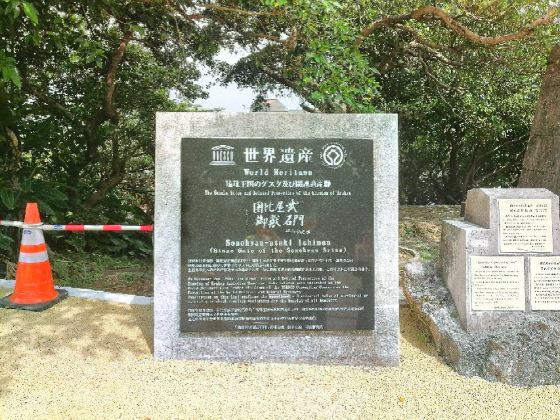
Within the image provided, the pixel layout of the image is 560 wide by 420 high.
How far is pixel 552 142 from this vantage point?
624 cm

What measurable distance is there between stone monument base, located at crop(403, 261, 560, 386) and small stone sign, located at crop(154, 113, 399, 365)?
0.40 metres

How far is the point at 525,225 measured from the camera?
385cm

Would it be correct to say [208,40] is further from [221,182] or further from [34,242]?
[221,182]

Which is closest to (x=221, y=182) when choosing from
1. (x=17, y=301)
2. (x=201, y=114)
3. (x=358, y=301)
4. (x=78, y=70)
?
(x=201, y=114)

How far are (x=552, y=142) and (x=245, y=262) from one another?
14.3ft

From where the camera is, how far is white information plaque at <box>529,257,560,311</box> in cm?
383

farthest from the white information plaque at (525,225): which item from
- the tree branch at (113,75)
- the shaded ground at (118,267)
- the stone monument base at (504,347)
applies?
the tree branch at (113,75)

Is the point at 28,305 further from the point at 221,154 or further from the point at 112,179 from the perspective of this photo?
the point at 112,179

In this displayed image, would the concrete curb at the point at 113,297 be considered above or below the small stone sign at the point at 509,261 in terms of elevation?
below

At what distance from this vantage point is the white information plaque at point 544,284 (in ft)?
12.6

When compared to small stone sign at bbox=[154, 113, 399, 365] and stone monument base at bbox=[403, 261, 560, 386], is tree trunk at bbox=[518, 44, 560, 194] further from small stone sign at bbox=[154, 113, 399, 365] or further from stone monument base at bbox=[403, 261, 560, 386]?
small stone sign at bbox=[154, 113, 399, 365]

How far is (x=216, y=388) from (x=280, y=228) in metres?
1.13

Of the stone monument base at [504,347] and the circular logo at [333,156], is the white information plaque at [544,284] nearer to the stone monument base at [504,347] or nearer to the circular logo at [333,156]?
the stone monument base at [504,347]

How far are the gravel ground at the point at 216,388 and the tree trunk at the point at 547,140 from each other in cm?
317
